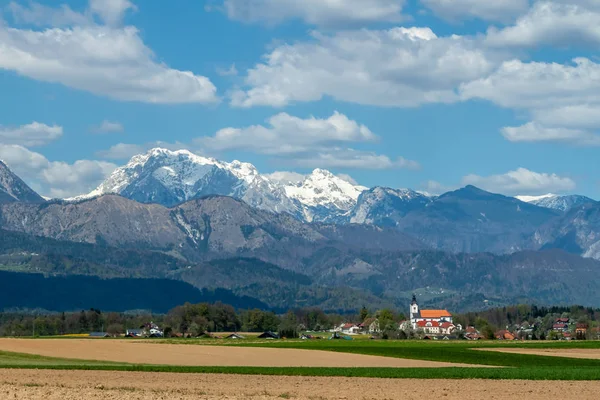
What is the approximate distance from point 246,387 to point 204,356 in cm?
5030

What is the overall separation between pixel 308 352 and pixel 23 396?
265 feet

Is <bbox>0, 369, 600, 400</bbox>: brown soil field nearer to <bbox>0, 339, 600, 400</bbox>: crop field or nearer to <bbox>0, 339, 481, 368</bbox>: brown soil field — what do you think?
<bbox>0, 339, 600, 400</bbox>: crop field

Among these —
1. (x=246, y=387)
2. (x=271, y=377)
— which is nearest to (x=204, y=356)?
(x=271, y=377)

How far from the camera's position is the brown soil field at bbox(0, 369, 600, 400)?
64.6 m

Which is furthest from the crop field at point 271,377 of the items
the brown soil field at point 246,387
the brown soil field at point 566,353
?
the brown soil field at point 566,353

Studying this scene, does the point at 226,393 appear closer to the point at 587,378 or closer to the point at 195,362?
the point at 587,378

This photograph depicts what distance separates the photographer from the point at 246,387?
73000 millimetres

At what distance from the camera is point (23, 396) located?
60.8 meters

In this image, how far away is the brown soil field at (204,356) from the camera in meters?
109

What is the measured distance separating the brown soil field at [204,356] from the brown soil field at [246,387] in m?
23.5

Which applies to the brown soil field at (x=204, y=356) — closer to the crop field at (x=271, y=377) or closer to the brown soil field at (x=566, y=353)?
the crop field at (x=271, y=377)

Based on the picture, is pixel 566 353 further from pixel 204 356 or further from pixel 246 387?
pixel 246 387

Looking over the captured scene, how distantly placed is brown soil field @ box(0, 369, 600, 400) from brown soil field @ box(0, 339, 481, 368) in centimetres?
2354

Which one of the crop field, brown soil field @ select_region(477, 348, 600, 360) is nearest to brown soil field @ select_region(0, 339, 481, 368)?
the crop field
